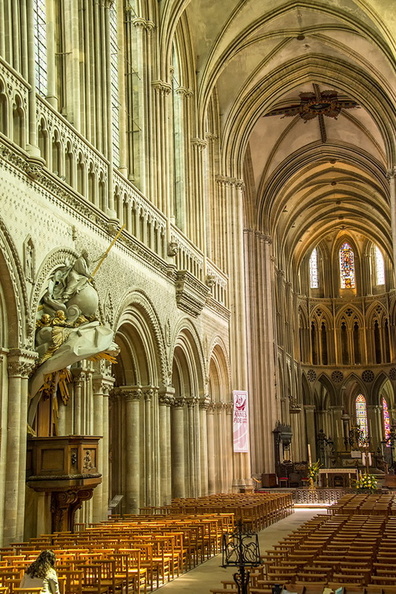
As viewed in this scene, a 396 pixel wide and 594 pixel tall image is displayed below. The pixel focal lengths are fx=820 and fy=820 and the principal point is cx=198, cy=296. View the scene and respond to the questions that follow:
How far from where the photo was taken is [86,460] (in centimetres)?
1335

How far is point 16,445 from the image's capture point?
1298cm

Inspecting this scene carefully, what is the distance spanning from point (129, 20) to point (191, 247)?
7176 millimetres

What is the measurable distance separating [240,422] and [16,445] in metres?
17.0

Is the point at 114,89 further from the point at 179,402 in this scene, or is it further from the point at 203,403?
the point at 203,403

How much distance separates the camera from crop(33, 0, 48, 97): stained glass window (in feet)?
53.9

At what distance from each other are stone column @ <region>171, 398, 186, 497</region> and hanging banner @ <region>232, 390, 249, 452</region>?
4820 millimetres

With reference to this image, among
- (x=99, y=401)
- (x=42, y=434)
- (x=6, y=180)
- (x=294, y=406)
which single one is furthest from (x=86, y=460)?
(x=294, y=406)

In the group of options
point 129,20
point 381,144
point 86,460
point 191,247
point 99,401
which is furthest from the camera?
point 381,144

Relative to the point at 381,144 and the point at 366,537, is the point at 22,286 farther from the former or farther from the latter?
the point at 381,144

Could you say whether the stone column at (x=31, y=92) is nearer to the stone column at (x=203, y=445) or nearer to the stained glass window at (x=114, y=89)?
the stained glass window at (x=114, y=89)

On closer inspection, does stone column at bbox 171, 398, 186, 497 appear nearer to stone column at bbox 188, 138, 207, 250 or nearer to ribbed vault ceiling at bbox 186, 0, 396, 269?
stone column at bbox 188, 138, 207, 250

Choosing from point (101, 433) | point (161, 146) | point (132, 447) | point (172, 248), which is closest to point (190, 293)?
point (172, 248)

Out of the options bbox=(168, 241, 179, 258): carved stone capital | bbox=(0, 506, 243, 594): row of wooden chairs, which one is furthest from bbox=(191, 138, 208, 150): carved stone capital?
bbox=(0, 506, 243, 594): row of wooden chairs

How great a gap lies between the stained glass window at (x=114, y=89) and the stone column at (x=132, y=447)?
5.74 meters
